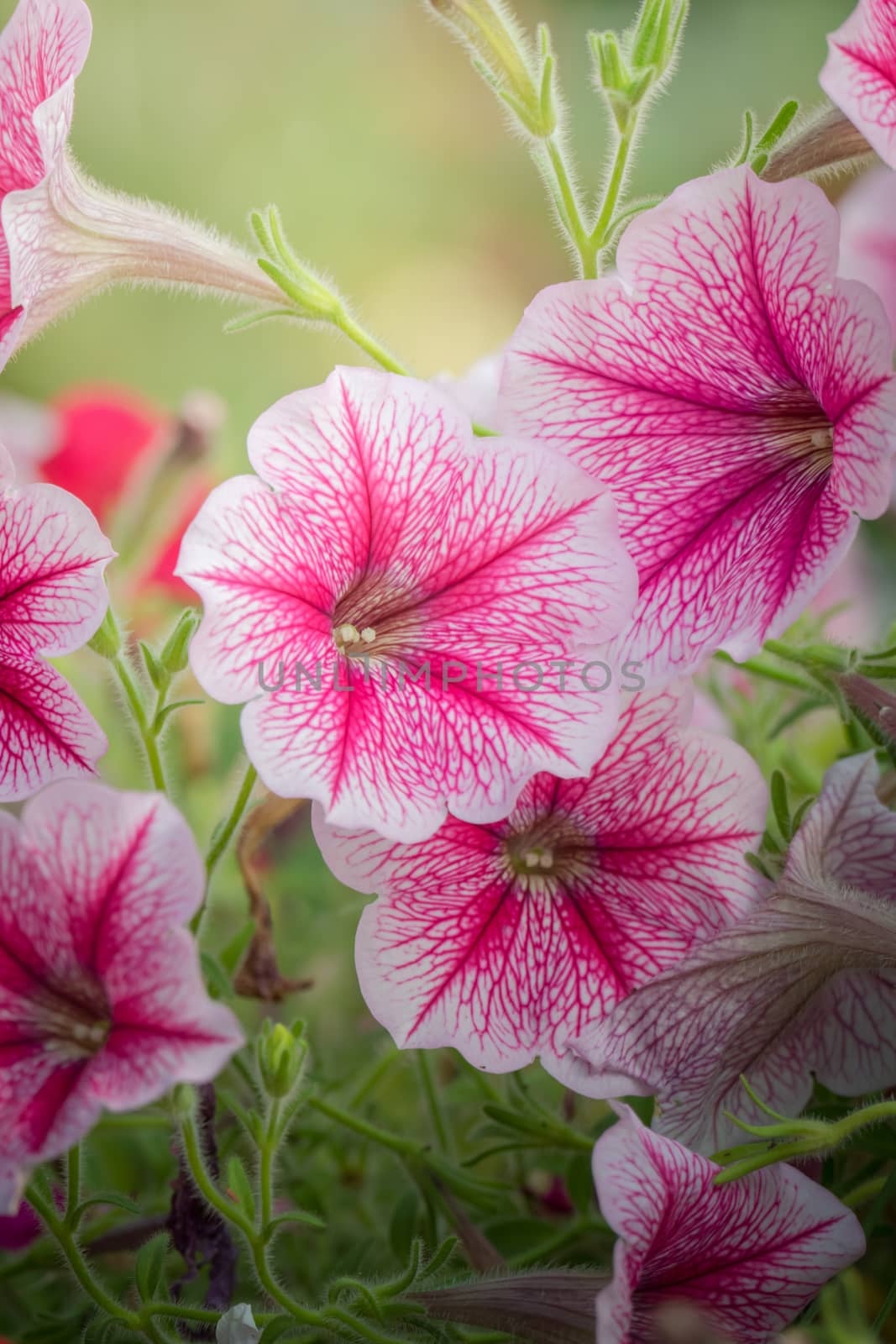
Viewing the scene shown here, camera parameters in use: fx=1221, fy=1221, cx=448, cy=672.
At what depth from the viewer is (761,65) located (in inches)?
87.6

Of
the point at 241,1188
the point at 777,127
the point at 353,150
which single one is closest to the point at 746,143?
the point at 777,127

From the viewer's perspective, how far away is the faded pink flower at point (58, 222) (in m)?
0.35

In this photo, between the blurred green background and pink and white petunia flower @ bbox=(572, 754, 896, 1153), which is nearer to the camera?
pink and white petunia flower @ bbox=(572, 754, 896, 1153)

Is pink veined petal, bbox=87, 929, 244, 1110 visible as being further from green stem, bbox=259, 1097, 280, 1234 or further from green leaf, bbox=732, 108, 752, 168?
green leaf, bbox=732, 108, 752, 168

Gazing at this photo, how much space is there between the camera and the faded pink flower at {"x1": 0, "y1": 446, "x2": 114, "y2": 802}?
0.34m

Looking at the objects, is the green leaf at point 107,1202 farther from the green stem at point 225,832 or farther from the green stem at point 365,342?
the green stem at point 365,342

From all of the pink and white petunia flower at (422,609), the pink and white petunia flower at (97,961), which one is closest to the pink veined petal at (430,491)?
the pink and white petunia flower at (422,609)

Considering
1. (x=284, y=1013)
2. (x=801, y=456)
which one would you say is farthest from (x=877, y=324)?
(x=284, y=1013)

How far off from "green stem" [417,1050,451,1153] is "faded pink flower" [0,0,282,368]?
0.28 meters

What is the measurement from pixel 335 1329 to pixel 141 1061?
0.13 meters

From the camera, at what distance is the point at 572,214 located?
391 mm

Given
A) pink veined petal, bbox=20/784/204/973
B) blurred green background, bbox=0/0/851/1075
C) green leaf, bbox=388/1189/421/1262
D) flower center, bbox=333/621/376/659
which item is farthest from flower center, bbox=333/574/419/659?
blurred green background, bbox=0/0/851/1075

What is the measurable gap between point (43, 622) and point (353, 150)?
2.09 meters

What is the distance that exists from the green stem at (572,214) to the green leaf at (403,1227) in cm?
33
